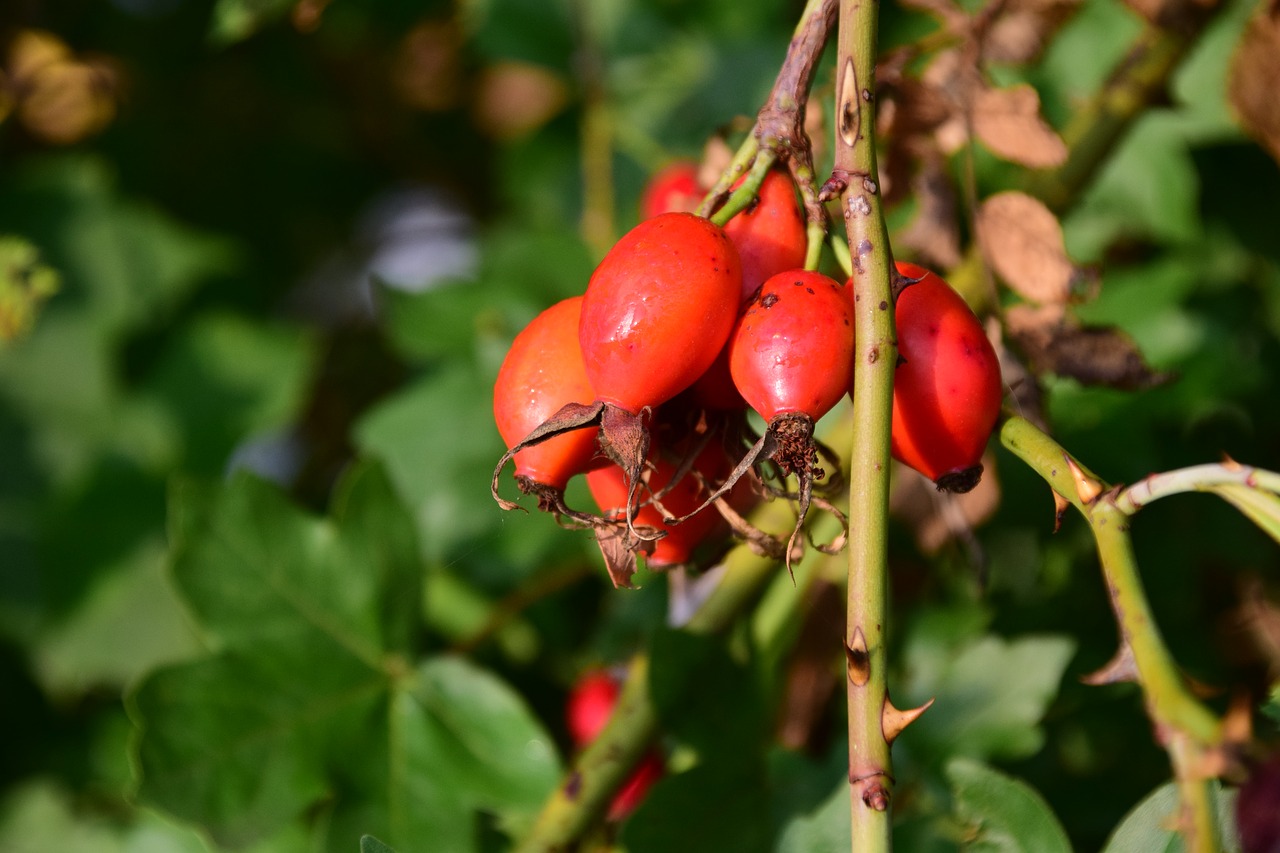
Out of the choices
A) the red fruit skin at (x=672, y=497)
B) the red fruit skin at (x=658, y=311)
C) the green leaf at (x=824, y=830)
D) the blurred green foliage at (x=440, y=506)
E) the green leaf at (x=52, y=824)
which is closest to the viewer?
the red fruit skin at (x=658, y=311)

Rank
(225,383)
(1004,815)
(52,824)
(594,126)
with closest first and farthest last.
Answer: (1004,815) → (52,824) → (594,126) → (225,383)

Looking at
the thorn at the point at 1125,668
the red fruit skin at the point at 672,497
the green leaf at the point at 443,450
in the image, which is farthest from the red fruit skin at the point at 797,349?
the green leaf at the point at 443,450

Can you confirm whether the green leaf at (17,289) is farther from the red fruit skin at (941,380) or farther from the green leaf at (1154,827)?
the green leaf at (1154,827)

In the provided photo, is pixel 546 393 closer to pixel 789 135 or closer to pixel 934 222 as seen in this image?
pixel 789 135

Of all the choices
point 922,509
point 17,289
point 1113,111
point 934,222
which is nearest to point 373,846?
point 922,509

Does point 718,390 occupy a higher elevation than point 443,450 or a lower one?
lower

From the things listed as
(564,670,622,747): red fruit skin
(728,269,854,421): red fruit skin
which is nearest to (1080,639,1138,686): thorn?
(728,269,854,421): red fruit skin

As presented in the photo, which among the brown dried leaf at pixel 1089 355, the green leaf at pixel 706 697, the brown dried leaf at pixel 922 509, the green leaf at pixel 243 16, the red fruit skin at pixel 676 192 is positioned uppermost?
the green leaf at pixel 243 16
